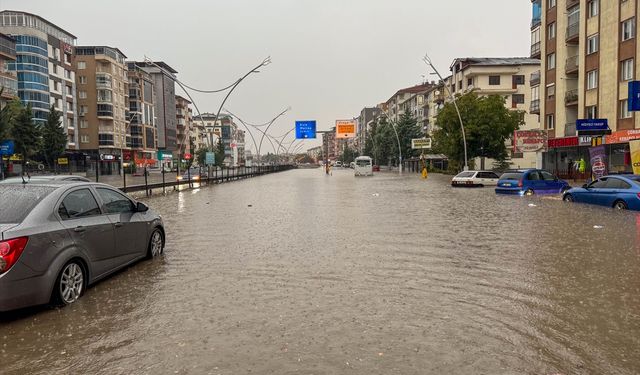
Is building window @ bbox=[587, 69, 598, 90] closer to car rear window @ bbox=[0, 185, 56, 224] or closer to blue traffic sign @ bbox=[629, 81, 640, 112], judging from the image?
blue traffic sign @ bbox=[629, 81, 640, 112]

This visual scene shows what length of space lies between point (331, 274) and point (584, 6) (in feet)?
128

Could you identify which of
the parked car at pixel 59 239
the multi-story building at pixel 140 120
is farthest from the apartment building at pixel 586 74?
the multi-story building at pixel 140 120

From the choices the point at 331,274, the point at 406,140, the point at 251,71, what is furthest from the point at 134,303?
the point at 406,140

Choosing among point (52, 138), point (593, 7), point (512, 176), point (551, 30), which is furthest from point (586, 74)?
point (52, 138)

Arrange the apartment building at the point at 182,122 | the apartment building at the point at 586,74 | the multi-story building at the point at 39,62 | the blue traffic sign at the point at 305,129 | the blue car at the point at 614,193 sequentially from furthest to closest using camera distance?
the apartment building at the point at 182,122 < the blue traffic sign at the point at 305,129 < the multi-story building at the point at 39,62 < the apartment building at the point at 586,74 < the blue car at the point at 614,193

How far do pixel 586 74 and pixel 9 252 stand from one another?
41.1 meters

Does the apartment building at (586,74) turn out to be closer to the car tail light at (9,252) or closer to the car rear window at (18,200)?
the car rear window at (18,200)

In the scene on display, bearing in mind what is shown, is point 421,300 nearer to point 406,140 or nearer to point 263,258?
point 263,258

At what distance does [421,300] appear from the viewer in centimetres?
595

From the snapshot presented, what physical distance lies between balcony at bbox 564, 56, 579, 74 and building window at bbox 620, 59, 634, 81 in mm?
6059

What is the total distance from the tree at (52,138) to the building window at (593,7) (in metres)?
56.3

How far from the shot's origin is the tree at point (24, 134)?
48312 mm

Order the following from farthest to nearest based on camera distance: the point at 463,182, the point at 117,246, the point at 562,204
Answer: the point at 463,182 < the point at 562,204 < the point at 117,246

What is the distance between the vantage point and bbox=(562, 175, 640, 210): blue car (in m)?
16.1
